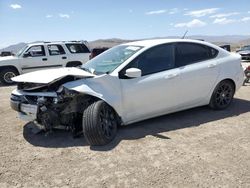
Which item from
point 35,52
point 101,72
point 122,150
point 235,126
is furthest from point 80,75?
point 35,52

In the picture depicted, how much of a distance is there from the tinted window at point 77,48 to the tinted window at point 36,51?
117 centimetres

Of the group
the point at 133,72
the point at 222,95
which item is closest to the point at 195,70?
the point at 222,95

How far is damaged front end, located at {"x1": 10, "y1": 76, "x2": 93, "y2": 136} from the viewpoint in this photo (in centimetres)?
527

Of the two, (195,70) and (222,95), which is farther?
(222,95)

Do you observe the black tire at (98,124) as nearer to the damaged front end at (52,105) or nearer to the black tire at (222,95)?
the damaged front end at (52,105)

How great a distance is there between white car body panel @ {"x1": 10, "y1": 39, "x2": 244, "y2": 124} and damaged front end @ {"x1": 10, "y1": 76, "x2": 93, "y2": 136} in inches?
5.6

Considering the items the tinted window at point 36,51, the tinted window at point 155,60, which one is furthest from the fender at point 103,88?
the tinted window at point 36,51

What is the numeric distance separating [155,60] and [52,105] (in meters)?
2.03

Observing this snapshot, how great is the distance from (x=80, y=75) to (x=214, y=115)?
2.92 metres

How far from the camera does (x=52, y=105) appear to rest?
17.4 feet

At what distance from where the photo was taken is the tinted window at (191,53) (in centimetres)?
643

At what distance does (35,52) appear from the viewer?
14281mm

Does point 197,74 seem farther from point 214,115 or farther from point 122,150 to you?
point 122,150

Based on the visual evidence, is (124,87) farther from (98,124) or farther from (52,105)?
(52,105)
